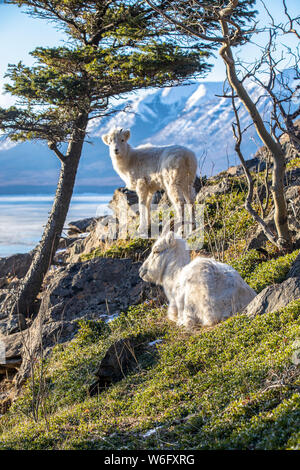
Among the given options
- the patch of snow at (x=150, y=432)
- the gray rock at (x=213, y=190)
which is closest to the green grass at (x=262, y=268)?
the patch of snow at (x=150, y=432)

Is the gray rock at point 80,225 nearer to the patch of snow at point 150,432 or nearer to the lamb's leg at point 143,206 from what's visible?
the lamb's leg at point 143,206

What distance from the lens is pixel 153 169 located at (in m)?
14.1

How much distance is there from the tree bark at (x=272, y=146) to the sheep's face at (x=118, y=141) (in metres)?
5.60

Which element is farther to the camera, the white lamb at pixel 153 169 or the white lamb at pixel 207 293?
the white lamb at pixel 153 169

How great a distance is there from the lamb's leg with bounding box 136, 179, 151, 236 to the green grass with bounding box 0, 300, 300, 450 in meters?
5.93

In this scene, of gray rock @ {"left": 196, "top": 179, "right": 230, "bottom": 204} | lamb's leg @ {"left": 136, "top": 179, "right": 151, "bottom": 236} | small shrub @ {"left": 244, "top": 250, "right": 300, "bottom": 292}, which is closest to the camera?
small shrub @ {"left": 244, "top": 250, "right": 300, "bottom": 292}

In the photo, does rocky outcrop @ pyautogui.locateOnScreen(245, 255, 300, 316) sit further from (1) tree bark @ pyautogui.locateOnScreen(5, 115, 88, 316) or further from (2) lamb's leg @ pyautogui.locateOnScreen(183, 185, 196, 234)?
(1) tree bark @ pyautogui.locateOnScreen(5, 115, 88, 316)

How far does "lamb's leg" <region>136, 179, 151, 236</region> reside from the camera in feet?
46.8

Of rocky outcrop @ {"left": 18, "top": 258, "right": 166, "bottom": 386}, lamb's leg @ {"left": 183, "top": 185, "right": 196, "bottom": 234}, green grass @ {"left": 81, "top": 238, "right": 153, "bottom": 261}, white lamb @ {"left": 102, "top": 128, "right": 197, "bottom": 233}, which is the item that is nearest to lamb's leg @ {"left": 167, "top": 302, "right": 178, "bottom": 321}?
rocky outcrop @ {"left": 18, "top": 258, "right": 166, "bottom": 386}

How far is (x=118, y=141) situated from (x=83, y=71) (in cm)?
231

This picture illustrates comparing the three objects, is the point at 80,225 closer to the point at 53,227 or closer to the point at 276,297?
the point at 53,227

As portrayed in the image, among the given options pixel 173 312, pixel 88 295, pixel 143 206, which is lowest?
pixel 173 312

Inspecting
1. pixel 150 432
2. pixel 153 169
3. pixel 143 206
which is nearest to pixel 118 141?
pixel 153 169

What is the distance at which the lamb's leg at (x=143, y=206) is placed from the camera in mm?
14273
